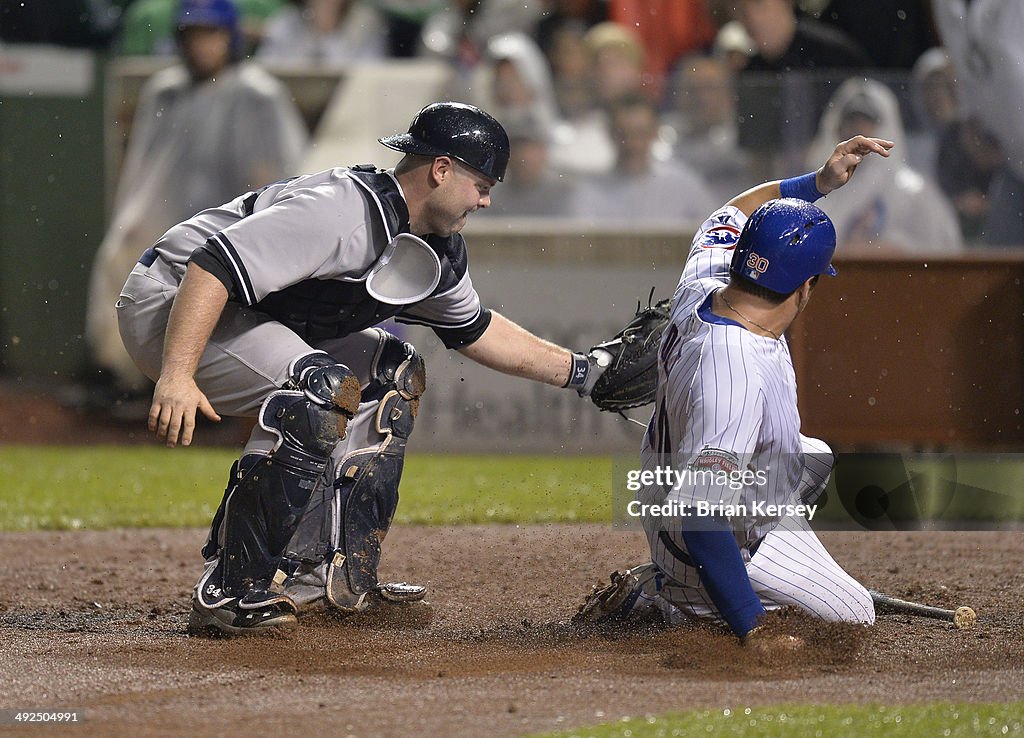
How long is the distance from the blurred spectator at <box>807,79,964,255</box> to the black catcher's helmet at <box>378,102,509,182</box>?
4.89 metres

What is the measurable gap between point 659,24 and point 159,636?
8.10 meters

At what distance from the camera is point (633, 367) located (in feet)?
15.9

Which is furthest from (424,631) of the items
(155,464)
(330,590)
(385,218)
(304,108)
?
(304,108)

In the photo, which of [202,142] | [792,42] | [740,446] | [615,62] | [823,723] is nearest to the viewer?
[823,723]

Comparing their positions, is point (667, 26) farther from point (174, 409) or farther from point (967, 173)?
point (174, 409)

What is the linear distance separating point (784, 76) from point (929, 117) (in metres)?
0.98

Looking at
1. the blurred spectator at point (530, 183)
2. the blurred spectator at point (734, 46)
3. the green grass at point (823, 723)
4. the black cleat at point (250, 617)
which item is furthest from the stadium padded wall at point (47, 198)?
the green grass at point (823, 723)

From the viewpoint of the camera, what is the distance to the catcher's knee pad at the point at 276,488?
Answer: 13.7 feet

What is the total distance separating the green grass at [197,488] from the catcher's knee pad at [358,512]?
232 cm

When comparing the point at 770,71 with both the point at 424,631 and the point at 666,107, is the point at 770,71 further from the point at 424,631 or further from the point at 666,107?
the point at 424,631

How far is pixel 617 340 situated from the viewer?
4949 mm

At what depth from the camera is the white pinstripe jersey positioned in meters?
3.71

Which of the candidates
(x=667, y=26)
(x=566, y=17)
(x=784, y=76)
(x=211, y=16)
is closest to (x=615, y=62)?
(x=667, y=26)

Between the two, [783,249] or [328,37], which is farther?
[328,37]
